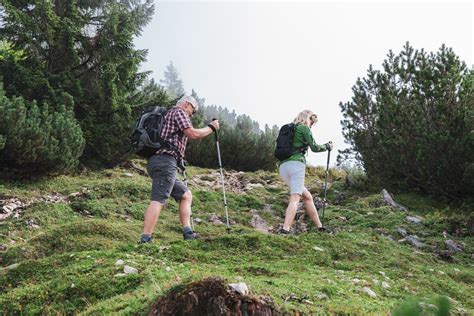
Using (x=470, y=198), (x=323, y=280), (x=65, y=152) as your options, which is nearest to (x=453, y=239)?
(x=470, y=198)

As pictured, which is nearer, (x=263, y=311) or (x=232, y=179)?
(x=263, y=311)

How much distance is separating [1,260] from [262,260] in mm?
3539

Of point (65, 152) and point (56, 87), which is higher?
point (56, 87)

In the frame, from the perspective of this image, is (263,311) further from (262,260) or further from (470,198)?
(470,198)

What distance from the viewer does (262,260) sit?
20.7ft

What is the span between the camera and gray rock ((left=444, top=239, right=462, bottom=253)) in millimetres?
8531

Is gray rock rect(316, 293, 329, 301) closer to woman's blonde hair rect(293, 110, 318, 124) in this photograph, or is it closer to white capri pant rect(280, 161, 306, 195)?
white capri pant rect(280, 161, 306, 195)

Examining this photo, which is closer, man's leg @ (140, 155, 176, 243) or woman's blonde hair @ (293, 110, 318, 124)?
man's leg @ (140, 155, 176, 243)

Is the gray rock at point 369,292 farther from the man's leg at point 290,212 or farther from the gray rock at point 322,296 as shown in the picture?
the man's leg at point 290,212

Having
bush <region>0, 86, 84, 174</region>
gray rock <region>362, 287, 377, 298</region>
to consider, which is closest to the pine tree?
bush <region>0, 86, 84, 174</region>

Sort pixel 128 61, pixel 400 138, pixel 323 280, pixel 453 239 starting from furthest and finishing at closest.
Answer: pixel 128 61 < pixel 400 138 < pixel 453 239 < pixel 323 280

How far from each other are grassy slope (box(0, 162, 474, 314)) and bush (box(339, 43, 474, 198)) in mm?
1320

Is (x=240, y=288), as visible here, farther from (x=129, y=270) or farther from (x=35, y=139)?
(x=35, y=139)

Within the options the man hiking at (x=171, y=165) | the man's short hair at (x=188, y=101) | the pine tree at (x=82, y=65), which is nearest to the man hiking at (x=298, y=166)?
the man hiking at (x=171, y=165)
